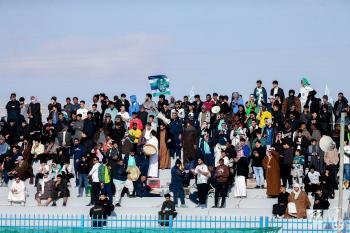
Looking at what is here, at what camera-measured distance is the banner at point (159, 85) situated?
48.5 m

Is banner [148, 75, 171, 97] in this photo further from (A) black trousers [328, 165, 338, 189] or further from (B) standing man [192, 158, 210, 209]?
(A) black trousers [328, 165, 338, 189]

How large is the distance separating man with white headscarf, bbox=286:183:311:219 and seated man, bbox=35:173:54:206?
753 centimetres

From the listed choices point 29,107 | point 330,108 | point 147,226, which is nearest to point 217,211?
point 147,226

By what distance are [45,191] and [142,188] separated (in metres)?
3.00

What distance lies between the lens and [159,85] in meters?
48.5

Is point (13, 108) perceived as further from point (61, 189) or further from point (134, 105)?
point (61, 189)

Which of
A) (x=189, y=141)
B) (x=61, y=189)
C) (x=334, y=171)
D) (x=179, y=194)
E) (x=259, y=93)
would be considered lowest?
(x=179, y=194)

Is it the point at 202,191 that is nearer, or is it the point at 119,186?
the point at 202,191

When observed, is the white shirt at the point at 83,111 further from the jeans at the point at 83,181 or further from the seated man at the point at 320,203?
the seated man at the point at 320,203

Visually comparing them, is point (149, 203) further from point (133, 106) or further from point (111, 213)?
point (133, 106)

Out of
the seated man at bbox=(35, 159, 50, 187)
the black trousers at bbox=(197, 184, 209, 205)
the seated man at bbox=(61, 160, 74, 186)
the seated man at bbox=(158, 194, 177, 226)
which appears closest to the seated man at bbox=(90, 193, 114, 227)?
the seated man at bbox=(158, 194, 177, 226)

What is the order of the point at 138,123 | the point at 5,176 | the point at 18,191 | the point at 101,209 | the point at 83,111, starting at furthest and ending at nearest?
the point at 83,111
the point at 138,123
the point at 5,176
the point at 18,191
the point at 101,209

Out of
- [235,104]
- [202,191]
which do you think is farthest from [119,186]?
[235,104]

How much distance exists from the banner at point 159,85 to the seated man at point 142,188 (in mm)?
7458
